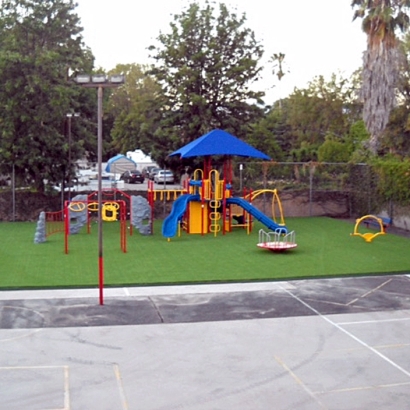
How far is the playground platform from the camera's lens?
8914 millimetres

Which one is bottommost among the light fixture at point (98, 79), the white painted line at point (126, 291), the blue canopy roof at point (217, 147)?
the white painted line at point (126, 291)

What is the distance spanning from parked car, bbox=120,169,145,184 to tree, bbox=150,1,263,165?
21961mm

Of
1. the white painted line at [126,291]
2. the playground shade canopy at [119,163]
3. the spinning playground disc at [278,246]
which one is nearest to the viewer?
the white painted line at [126,291]

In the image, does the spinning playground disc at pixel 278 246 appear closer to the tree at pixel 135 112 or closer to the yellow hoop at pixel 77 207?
the yellow hoop at pixel 77 207

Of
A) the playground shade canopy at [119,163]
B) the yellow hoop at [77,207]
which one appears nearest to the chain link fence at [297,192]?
the yellow hoop at [77,207]

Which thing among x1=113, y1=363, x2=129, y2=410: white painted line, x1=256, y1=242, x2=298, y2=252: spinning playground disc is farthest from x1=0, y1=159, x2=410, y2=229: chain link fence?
x1=113, y1=363, x2=129, y2=410: white painted line

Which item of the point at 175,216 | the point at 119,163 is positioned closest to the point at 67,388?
the point at 175,216

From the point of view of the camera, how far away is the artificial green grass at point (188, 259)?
A: 16844mm

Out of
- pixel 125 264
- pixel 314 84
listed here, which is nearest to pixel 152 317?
pixel 125 264

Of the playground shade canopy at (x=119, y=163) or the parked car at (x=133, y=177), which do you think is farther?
the parked car at (x=133, y=177)

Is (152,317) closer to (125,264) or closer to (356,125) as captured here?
(125,264)

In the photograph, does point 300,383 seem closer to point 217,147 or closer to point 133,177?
point 217,147

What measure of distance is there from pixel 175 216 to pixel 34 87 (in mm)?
9132

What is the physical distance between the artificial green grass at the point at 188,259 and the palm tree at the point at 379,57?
11087 millimetres
